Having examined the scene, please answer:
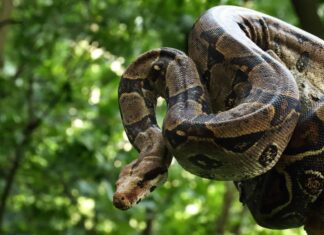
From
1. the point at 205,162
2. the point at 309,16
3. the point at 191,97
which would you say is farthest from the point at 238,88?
the point at 309,16

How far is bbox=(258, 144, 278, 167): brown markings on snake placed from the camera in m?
2.27

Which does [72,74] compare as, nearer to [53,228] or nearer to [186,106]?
[53,228]

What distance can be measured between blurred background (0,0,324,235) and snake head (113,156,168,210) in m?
1.89

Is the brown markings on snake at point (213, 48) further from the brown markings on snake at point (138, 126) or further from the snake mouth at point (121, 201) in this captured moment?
the snake mouth at point (121, 201)

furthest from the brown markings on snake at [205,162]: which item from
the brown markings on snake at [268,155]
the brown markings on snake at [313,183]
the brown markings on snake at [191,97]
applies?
the brown markings on snake at [313,183]

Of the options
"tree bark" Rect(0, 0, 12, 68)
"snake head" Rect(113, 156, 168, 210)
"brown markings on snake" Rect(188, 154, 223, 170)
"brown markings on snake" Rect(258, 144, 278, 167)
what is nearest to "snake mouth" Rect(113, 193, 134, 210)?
"snake head" Rect(113, 156, 168, 210)

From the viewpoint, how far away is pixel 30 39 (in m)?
5.50

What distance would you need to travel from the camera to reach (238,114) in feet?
7.44

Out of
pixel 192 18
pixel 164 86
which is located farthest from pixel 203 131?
pixel 192 18

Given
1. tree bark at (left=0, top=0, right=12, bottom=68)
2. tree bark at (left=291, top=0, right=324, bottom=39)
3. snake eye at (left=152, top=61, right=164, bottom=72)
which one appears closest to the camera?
snake eye at (left=152, top=61, right=164, bottom=72)

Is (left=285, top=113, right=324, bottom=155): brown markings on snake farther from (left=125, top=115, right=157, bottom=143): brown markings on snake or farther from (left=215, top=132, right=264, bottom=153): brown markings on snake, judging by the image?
(left=125, top=115, right=157, bottom=143): brown markings on snake

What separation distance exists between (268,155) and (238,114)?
0.68ft

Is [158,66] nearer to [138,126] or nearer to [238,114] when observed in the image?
[138,126]

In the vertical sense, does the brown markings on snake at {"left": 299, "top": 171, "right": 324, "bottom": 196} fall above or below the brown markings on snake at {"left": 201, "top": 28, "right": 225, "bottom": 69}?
below
